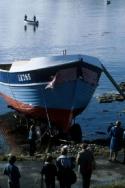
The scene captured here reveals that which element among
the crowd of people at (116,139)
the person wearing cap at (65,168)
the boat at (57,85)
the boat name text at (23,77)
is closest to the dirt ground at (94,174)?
the crowd of people at (116,139)

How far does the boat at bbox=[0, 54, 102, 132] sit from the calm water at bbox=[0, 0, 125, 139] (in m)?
2.38

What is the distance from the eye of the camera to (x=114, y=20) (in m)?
114

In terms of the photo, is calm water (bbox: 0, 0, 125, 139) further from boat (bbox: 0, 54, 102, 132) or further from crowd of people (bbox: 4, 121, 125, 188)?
crowd of people (bbox: 4, 121, 125, 188)

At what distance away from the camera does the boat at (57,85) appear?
27.8 meters

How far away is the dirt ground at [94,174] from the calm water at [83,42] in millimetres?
10237

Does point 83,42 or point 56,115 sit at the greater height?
point 56,115

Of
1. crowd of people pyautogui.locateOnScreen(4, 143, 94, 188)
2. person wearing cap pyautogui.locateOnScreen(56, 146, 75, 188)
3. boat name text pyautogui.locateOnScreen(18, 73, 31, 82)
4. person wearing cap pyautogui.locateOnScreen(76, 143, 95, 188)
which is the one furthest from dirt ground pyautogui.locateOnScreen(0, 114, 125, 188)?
boat name text pyautogui.locateOnScreen(18, 73, 31, 82)

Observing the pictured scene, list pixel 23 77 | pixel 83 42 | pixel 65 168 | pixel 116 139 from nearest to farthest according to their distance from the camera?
pixel 65 168
pixel 116 139
pixel 23 77
pixel 83 42

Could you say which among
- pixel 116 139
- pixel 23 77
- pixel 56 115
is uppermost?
pixel 23 77

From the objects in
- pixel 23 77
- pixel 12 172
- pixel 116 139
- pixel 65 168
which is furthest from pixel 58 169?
pixel 23 77

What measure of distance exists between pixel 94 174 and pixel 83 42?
6186 cm

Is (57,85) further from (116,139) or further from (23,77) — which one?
(116,139)

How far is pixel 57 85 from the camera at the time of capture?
28.0 metres

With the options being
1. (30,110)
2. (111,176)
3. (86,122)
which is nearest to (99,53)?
(86,122)
